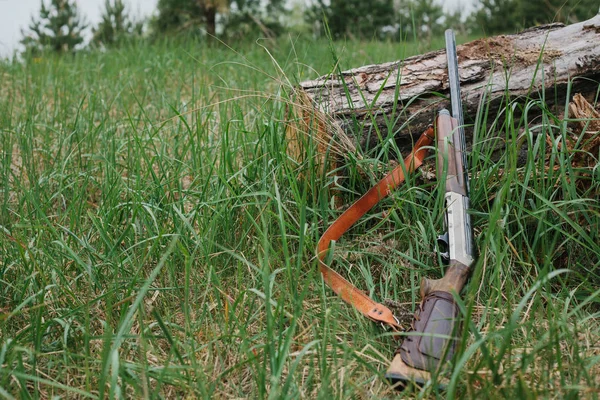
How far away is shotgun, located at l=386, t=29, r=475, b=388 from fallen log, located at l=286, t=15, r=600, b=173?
20 centimetres

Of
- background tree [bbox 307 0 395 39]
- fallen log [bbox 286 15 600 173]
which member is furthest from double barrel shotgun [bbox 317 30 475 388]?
background tree [bbox 307 0 395 39]

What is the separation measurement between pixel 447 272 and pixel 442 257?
0.30 metres

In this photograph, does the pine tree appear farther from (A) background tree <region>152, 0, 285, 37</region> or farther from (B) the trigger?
(B) the trigger

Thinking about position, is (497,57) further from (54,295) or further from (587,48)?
(54,295)

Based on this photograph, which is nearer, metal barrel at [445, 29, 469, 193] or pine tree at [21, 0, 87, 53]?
metal barrel at [445, 29, 469, 193]

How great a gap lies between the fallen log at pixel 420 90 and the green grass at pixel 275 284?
12 centimetres

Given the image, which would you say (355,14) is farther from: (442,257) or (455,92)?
(442,257)

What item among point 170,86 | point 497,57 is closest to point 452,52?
point 497,57

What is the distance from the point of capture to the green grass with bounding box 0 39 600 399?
1.61 metres

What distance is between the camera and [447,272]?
1.96 m

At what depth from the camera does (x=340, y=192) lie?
Answer: 265 centimetres

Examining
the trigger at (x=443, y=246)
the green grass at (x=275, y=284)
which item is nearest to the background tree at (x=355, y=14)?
the green grass at (x=275, y=284)

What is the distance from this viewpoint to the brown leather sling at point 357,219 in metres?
1.94

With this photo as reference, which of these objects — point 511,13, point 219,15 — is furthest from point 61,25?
point 511,13
